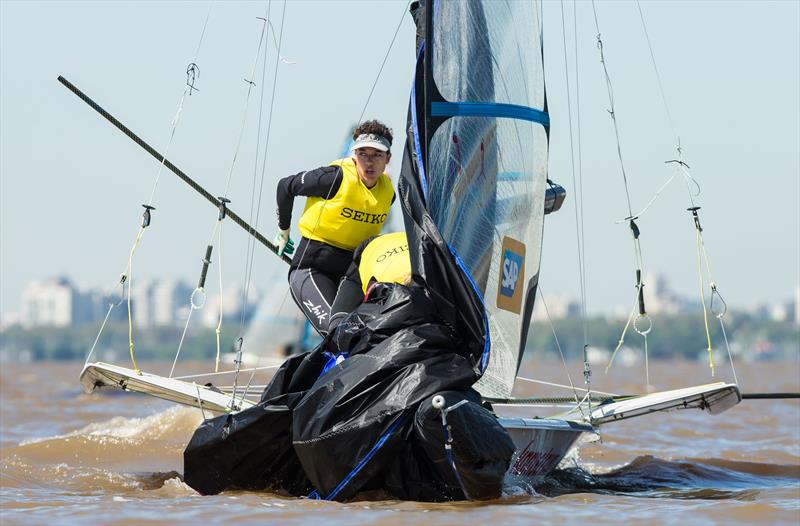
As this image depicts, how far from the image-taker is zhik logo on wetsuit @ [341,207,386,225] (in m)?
7.20

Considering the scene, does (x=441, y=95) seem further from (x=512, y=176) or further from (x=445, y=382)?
(x=445, y=382)

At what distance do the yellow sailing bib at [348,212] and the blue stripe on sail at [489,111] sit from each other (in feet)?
2.36

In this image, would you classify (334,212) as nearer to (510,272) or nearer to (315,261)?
(315,261)

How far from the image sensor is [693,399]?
704cm

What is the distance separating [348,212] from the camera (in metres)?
7.20

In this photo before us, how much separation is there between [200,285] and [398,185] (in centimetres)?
164

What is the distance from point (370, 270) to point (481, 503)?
4.50ft

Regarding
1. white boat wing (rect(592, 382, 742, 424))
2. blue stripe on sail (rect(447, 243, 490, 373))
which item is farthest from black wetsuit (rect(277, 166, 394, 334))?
white boat wing (rect(592, 382, 742, 424))

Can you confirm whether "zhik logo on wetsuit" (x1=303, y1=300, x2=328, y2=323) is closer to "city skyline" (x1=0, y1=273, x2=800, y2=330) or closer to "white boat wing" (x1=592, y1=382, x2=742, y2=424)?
"white boat wing" (x1=592, y1=382, x2=742, y2=424)

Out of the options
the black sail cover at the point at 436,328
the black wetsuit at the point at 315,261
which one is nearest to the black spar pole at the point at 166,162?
the black wetsuit at the point at 315,261

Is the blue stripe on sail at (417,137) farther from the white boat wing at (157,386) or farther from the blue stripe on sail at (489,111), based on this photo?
the white boat wing at (157,386)

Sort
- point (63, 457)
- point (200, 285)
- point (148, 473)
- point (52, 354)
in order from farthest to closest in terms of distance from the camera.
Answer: point (52, 354)
point (63, 457)
point (148, 473)
point (200, 285)

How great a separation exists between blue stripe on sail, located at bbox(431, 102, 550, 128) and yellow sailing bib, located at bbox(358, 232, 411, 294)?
0.66m

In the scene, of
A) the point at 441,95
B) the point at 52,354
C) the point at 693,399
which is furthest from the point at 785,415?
the point at 52,354
